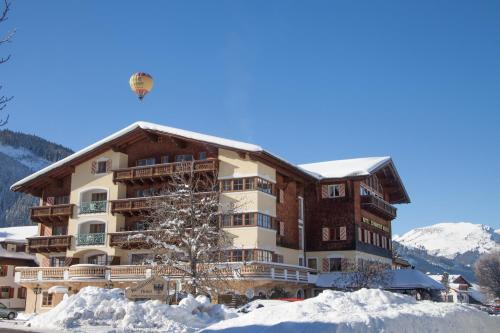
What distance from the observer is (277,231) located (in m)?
49.0

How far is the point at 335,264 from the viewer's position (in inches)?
2103

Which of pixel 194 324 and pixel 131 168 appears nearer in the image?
pixel 194 324

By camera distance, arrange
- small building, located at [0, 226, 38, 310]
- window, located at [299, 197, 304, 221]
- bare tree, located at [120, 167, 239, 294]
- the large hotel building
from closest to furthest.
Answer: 1. bare tree, located at [120, 167, 239, 294]
2. the large hotel building
3. window, located at [299, 197, 304, 221]
4. small building, located at [0, 226, 38, 310]

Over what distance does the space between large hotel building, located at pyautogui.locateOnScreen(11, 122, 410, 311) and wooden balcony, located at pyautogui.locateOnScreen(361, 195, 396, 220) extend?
0.48 feet

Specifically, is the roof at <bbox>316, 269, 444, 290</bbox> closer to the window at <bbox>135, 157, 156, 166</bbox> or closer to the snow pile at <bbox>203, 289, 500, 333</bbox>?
the window at <bbox>135, 157, 156, 166</bbox>

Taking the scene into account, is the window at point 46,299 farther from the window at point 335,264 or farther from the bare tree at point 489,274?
the bare tree at point 489,274

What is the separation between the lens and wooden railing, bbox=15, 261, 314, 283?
41716 millimetres

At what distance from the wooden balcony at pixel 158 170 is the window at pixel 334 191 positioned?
43.5 feet

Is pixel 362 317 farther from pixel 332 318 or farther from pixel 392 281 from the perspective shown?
pixel 392 281

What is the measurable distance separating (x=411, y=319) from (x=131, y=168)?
121 ft

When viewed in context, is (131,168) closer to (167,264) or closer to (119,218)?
(119,218)

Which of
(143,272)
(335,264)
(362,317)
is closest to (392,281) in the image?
(335,264)

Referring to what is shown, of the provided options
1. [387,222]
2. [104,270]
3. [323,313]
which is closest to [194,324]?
[323,313]

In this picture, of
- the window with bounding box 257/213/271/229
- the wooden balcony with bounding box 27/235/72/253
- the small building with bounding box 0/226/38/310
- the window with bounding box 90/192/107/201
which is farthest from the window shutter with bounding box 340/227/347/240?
the small building with bounding box 0/226/38/310
